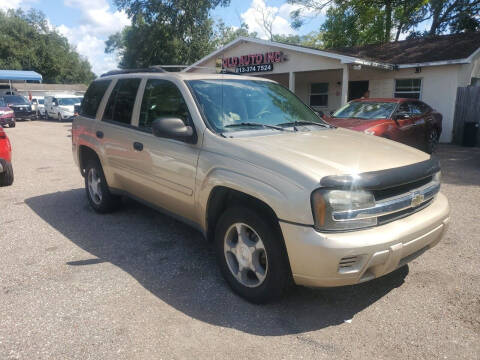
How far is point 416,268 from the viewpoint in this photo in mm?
3836

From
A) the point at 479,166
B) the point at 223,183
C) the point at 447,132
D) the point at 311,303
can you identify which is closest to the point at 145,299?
the point at 223,183

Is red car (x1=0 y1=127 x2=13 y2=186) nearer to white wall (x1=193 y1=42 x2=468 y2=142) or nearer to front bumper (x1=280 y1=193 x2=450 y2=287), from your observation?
front bumper (x1=280 y1=193 x2=450 y2=287)

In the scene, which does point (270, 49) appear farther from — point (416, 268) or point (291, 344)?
point (291, 344)

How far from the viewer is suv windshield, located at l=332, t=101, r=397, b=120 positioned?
29.8 feet

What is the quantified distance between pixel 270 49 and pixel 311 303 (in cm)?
1526

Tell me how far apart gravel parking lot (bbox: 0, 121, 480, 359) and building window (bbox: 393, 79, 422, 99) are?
11.7 m

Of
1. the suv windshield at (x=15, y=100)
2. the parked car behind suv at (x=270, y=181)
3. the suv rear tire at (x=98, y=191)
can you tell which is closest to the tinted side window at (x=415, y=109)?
the parked car behind suv at (x=270, y=181)

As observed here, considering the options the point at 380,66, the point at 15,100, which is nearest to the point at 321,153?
the point at 380,66

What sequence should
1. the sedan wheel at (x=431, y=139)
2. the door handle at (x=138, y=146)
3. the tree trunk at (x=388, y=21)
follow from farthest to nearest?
the tree trunk at (x=388, y=21), the sedan wheel at (x=431, y=139), the door handle at (x=138, y=146)

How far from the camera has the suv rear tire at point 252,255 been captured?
292 cm

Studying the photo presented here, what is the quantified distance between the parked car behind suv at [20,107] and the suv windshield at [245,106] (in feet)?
90.9

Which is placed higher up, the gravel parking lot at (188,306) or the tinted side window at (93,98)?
the tinted side window at (93,98)

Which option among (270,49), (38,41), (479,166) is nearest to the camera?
(479,166)

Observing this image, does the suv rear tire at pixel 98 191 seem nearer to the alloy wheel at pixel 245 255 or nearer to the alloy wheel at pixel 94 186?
the alloy wheel at pixel 94 186
